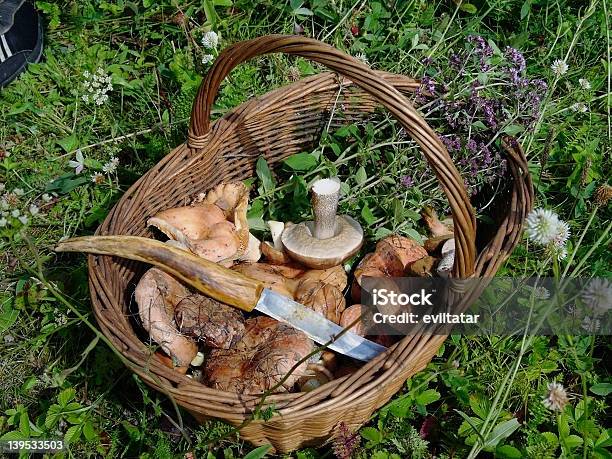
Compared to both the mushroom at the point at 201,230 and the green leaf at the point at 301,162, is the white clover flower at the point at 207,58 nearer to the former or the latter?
the green leaf at the point at 301,162

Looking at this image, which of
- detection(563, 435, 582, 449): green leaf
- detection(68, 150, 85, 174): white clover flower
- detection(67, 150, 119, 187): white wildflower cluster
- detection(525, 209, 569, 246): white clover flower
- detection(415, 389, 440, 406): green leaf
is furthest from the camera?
detection(68, 150, 85, 174): white clover flower

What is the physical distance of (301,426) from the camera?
2.23 meters

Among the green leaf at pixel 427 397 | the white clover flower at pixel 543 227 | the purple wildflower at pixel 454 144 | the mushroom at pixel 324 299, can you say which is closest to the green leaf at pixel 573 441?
the green leaf at pixel 427 397

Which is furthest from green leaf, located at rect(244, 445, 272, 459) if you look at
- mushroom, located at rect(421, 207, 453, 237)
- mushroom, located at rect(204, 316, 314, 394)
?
mushroom, located at rect(421, 207, 453, 237)

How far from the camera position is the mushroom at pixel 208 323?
7.88ft

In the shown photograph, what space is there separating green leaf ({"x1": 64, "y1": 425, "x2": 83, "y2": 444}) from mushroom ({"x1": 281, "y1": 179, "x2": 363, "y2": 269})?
1058mm

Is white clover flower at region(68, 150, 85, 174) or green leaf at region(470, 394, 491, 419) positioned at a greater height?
white clover flower at region(68, 150, 85, 174)

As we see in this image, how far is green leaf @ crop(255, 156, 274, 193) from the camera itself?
3.17m

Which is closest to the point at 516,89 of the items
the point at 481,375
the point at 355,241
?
the point at 355,241

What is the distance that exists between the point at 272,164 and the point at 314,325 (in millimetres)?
1112

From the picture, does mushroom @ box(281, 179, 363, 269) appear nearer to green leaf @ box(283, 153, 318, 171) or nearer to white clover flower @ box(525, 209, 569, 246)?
green leaf @ box(283, 153, 318, 171)

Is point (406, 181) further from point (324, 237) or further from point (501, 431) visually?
point (501, 431)

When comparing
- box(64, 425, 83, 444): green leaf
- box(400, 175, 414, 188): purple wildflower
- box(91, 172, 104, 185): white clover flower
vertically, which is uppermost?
box(91, 172, 104, 185): white clover flower

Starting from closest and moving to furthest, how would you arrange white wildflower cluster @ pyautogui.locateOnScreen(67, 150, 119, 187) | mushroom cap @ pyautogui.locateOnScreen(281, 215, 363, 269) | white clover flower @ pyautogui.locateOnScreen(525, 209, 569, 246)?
white clover flower @ pyautogui.locateOnScreen(525, 209, 569, 246), mushroom cap @ pyautogui.locateOnScreen(281, 215, 363, 269), white wildflower cluster @ pyautogui.locateOnScreen(67, 150, 119, 187)
